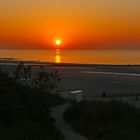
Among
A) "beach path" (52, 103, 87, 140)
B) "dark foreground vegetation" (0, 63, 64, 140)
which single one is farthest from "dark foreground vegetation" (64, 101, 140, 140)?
"dark foreground vegetation" (0, 63, 64, 140)

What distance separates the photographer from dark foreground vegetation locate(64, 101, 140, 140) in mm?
20172

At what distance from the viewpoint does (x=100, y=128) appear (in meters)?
22.0

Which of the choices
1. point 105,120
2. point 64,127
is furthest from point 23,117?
point 105,120

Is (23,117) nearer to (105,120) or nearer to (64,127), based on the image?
(64,127)

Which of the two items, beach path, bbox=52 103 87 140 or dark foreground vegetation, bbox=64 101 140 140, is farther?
beach path, bbox=52 103 87 140

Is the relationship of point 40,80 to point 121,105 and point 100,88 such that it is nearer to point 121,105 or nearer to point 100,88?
point 121,105

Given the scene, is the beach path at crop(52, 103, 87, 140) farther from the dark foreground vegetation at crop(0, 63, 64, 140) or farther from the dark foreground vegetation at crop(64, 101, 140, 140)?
the dark foreground vegetation at crop(0, 63, 64, 140)

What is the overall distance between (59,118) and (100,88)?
34.9 m

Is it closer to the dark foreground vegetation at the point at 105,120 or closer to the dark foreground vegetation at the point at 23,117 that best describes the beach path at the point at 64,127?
the dark foreground vegetation at the point at 105,120

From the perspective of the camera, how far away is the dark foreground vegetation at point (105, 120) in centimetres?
2017

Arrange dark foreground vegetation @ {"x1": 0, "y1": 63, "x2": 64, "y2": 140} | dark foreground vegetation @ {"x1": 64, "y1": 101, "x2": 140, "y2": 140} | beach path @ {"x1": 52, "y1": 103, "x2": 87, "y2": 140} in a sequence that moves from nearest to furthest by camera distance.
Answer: dark foreground vegetation @ {"x1": 0, "y1": 63, "x2": 64, "y2": 140} → dark foreground vegetation @ {"x1": 64, "y1": 101, "x2": 140, "y2": 140} → beach path @ {"x1": 52, "y1": 103, "x2": 87, "y2": 140}

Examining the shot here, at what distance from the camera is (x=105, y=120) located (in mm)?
24328

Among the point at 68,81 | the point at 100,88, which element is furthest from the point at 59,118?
the point at 68,81

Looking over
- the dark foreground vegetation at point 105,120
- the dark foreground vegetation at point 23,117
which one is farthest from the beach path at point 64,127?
the dark foreground vegetation at point 23,117
